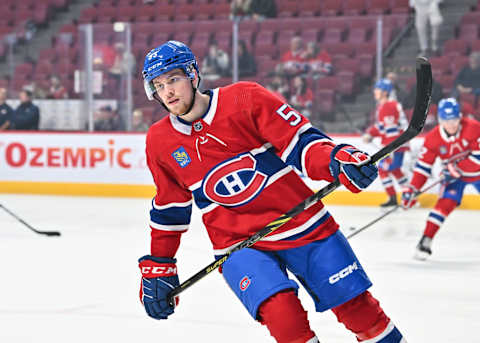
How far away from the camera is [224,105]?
2.35 meters

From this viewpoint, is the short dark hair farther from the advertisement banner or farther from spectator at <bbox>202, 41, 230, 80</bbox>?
spectator at <bbox>202, 41, 230, 80</bbox>

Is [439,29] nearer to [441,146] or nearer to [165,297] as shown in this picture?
[441,146]

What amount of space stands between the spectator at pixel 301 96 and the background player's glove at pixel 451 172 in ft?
10.0

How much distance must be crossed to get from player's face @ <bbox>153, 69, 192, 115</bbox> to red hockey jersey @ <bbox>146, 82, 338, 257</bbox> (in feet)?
0.18

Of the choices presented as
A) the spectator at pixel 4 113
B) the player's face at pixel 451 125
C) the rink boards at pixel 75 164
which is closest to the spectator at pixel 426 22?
the player's face at pixel 451 125

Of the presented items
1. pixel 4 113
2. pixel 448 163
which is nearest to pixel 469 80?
pixel 448 163

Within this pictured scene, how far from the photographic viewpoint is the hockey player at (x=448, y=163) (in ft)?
17.5

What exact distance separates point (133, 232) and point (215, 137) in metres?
4.38

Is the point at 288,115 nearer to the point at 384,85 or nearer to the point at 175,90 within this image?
the point at 175,90

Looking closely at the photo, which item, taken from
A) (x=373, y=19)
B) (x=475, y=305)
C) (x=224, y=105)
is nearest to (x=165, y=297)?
(x=224, y=105)

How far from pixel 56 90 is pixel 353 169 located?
24.8 ft

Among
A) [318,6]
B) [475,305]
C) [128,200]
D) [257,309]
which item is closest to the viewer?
[257,309]

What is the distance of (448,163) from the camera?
5.45 m

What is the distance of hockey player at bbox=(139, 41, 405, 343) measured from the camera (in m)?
2.24
